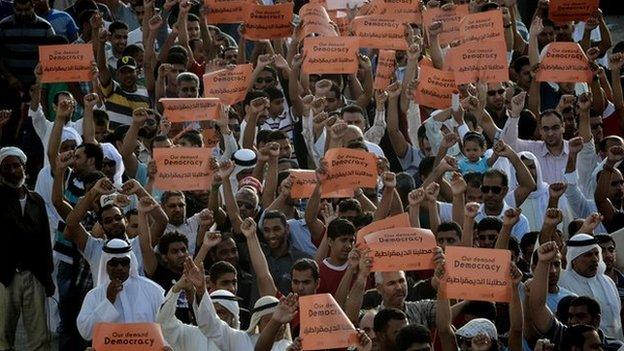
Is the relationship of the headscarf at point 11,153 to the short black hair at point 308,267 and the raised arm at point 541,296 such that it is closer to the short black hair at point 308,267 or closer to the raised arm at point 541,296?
the short black hair at point 308,267

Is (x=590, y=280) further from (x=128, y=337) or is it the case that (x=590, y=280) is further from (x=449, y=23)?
(x=449, y=23)

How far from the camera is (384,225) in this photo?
1305 cm

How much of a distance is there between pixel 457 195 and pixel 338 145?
1201 millimetres

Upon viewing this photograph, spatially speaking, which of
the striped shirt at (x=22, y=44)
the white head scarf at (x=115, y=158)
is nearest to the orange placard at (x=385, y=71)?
the white head scarf at (x=115, y=158)

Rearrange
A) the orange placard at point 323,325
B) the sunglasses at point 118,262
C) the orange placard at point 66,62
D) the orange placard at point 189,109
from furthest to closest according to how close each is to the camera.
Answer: the orange placard at point 66,62, the orange placard at point 189,109, the sunglasses at point 118,262, the orange placard at point 323,325

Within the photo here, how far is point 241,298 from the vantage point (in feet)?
42.3

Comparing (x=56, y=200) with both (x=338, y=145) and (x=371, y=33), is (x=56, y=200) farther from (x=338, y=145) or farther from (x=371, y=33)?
(x=371, y=33)

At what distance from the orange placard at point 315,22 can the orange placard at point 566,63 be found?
1793 millimetres

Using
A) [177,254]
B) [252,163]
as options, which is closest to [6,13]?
[252,163]

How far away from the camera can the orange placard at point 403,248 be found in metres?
12.8

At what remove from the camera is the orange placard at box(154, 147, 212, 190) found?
47.0 ft

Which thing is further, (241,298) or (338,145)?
(338,145)

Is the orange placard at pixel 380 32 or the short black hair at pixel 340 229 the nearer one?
the short black hair at pixel 340 229

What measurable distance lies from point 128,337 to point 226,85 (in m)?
4.83
